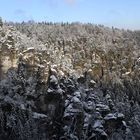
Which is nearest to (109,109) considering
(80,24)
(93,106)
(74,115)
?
(93,106)

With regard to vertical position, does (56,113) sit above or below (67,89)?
below

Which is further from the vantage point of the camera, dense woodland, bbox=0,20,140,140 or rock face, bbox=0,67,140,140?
dense woodland, bbox=0,20,140,140

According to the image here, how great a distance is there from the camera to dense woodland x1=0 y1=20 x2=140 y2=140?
237 ft

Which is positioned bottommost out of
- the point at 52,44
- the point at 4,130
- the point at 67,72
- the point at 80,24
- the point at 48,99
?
the point at 4,130

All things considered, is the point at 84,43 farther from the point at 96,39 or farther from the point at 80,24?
the point at 80,24

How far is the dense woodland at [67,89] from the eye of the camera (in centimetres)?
7212

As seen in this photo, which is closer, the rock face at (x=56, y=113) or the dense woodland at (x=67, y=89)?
the rock face at (x=56, y=113)

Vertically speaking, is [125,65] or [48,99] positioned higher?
[125,65]

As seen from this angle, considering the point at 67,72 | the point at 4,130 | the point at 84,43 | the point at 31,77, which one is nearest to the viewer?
the point at 4,130

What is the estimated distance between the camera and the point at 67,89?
281ft

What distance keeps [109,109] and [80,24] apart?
294ft

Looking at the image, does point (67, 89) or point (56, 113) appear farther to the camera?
point (67, 89)

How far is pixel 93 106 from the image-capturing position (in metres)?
80.6

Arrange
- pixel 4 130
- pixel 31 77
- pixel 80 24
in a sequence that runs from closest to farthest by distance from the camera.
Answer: pixel 4 130, pixel 31 77, pixel 80 24
